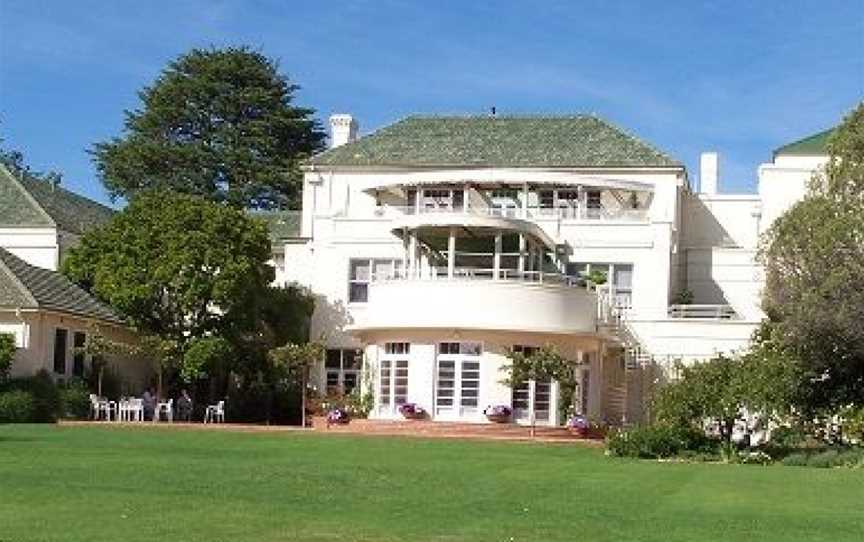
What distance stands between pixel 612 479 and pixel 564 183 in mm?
24266

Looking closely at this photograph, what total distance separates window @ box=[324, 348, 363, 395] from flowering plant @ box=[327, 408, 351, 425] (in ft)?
17.9

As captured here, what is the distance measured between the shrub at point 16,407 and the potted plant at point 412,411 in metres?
9.94

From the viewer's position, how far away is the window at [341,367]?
159 ft

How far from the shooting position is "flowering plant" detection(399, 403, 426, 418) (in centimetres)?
4103

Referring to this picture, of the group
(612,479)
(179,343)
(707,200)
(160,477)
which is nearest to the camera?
(160,477)

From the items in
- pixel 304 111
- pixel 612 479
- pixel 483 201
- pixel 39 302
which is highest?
pixel 304 111

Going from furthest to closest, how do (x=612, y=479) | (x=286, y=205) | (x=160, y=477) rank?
(x=286, y=205)
(x=612, y=479)
(x=160, y=477)

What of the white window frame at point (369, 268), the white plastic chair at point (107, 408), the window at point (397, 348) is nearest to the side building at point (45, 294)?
the white plastic chair at point (107, 408)

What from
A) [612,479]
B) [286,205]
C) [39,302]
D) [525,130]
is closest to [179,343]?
[39,302]

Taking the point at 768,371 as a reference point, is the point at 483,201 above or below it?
above

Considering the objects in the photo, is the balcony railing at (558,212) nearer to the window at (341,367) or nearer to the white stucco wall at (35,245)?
the window at (341,367)

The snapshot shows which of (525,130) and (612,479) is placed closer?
(612,479)

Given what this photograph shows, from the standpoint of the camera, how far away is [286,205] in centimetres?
8144

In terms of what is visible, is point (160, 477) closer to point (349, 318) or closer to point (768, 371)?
point (768, 371)
